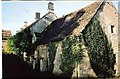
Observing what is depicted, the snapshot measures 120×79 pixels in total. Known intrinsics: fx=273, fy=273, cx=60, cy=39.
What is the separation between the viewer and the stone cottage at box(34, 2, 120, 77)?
306 inches

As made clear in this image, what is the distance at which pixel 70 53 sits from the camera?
777 cm

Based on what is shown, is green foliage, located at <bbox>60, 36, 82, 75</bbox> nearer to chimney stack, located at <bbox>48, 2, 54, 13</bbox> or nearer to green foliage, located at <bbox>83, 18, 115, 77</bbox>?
green foliage, located at <bbox>83, 18, 115, 77</bbox>

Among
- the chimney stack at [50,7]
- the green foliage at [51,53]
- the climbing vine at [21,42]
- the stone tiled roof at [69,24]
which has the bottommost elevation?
the green foliage at [51,53]

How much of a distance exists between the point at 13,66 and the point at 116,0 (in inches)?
133

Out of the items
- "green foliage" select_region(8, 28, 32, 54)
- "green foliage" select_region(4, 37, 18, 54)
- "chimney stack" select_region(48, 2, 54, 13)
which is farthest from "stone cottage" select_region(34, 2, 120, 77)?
"green foliage" select_region(4, 37, 18, 54)

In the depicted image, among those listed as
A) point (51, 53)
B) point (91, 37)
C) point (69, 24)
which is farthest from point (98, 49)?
point (51, 53)

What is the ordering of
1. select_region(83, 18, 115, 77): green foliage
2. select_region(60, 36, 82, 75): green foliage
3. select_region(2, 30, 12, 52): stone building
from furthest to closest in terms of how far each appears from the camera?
select_region(83, 18, 115, 77): green foliage
select_region(60, 36, 82, 75): green foliage
select_region(2, 30, 12, 52): stone building

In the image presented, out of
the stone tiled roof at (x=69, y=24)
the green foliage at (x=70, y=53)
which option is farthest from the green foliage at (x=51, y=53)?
the green foliage at (x=70, y=53)

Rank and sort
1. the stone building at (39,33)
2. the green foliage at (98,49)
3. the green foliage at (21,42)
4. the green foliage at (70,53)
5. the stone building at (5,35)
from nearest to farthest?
the stone building at (5,35) → the green foliage at (70,53) → the green foliage at (98,49) → the green foliage at (21,42) → the stone building at (39,33)

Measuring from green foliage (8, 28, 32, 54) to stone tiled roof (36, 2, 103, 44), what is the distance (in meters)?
0.35

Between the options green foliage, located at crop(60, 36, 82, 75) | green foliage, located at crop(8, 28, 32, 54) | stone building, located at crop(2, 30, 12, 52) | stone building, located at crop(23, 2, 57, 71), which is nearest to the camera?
stone building, located at crop(2, 30, 12, 52)

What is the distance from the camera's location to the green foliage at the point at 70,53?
25.3ft

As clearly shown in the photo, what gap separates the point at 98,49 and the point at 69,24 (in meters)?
1.16

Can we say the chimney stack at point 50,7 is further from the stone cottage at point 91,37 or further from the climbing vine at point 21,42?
the climbing vine at point 21,42
